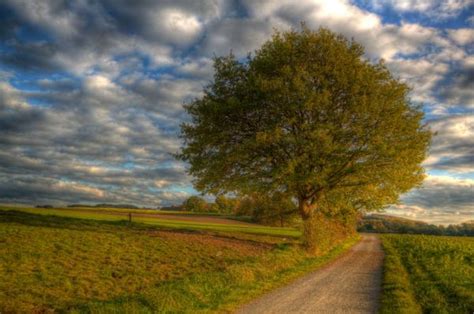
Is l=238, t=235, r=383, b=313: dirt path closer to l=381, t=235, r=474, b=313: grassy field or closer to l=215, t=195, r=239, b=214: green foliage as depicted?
l=381, t=235, r=474, b=313: grassy field

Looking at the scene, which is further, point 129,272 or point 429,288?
point 129,272

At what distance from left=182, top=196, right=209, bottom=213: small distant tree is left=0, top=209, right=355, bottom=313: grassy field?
107498 millimetres

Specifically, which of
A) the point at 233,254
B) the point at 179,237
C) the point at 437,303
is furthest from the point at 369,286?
the point at 179,237

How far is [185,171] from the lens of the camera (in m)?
35.4

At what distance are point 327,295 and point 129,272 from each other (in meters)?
10.0

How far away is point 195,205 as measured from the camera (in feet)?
456

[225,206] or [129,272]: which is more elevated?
[225,206]

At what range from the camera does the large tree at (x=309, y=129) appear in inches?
1199

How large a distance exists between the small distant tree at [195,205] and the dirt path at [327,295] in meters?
119

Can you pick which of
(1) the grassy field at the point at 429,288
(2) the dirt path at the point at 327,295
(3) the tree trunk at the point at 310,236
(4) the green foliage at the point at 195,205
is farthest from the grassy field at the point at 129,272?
(4) the green foliage at the point at 195,205

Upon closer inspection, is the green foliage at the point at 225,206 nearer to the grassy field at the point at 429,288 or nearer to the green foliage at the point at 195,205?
the green foliage at the point at 195,205

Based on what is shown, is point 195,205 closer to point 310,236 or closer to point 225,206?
point 225,206

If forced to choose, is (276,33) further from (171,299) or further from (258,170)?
(171,299)

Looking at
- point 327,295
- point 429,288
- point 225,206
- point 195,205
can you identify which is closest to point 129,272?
point 327,295
